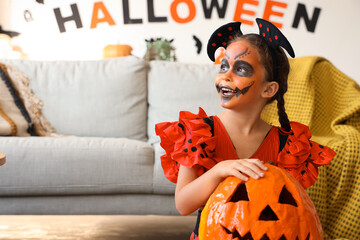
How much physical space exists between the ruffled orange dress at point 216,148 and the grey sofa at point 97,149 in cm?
96

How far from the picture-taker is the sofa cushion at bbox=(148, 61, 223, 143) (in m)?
2.56

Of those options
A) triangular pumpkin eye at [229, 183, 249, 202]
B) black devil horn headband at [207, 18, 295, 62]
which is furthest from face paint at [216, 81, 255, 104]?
triangular pumpkin eye at [229, 183, 249, 202]

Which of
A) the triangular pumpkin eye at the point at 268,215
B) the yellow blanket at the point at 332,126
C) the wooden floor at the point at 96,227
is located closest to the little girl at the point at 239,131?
the triangular pumpkin eye at the point at 268,215

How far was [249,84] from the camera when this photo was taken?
3.25ft

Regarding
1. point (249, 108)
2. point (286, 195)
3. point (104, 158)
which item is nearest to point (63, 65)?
point (104, 158)

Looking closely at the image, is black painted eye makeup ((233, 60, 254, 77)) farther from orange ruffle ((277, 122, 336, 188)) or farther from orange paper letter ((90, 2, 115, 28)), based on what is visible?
orange paper letter ((90, 2, 115, 28))

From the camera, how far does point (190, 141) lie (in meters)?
1.00

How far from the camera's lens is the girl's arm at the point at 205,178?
84 cm

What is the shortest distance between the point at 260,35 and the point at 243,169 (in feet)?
1.38

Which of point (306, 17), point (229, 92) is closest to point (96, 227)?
point (229, 92)

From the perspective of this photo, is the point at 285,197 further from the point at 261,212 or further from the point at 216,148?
the point at 216,148

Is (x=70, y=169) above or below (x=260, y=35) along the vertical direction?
below

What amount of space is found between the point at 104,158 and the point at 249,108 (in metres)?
1.16

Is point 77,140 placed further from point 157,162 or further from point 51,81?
point 51,81
